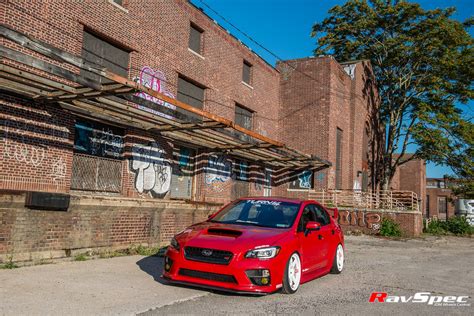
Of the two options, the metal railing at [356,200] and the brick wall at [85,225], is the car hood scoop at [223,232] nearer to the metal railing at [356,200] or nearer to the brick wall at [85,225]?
the brick wall at [85,225]

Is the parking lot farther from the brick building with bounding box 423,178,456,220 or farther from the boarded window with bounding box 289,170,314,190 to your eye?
the brick building with bounding box 423,178,456,220

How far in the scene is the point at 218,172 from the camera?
1983 cm

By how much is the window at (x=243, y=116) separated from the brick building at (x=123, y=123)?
0.31ft

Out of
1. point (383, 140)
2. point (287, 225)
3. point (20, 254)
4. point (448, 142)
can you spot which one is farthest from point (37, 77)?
point (383, 140)

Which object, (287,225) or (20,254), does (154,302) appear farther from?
(20,254)

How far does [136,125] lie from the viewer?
13953mm

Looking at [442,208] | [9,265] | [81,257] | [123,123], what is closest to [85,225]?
[81,257]

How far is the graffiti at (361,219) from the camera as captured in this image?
78.1 ft

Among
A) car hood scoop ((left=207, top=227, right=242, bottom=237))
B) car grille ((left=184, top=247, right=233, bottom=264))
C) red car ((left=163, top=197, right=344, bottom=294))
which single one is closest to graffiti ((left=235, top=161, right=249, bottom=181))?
red car ((left=163, top=197, right=344, bottom=294))

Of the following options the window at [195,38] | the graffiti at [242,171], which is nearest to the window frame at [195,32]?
the window at [195,38]

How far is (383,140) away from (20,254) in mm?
33052

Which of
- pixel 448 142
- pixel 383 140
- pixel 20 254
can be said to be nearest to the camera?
pixel 20 254

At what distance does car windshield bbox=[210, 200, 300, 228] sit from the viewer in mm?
7926

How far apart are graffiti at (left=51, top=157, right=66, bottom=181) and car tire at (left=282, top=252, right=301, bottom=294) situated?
7225 millimetres
